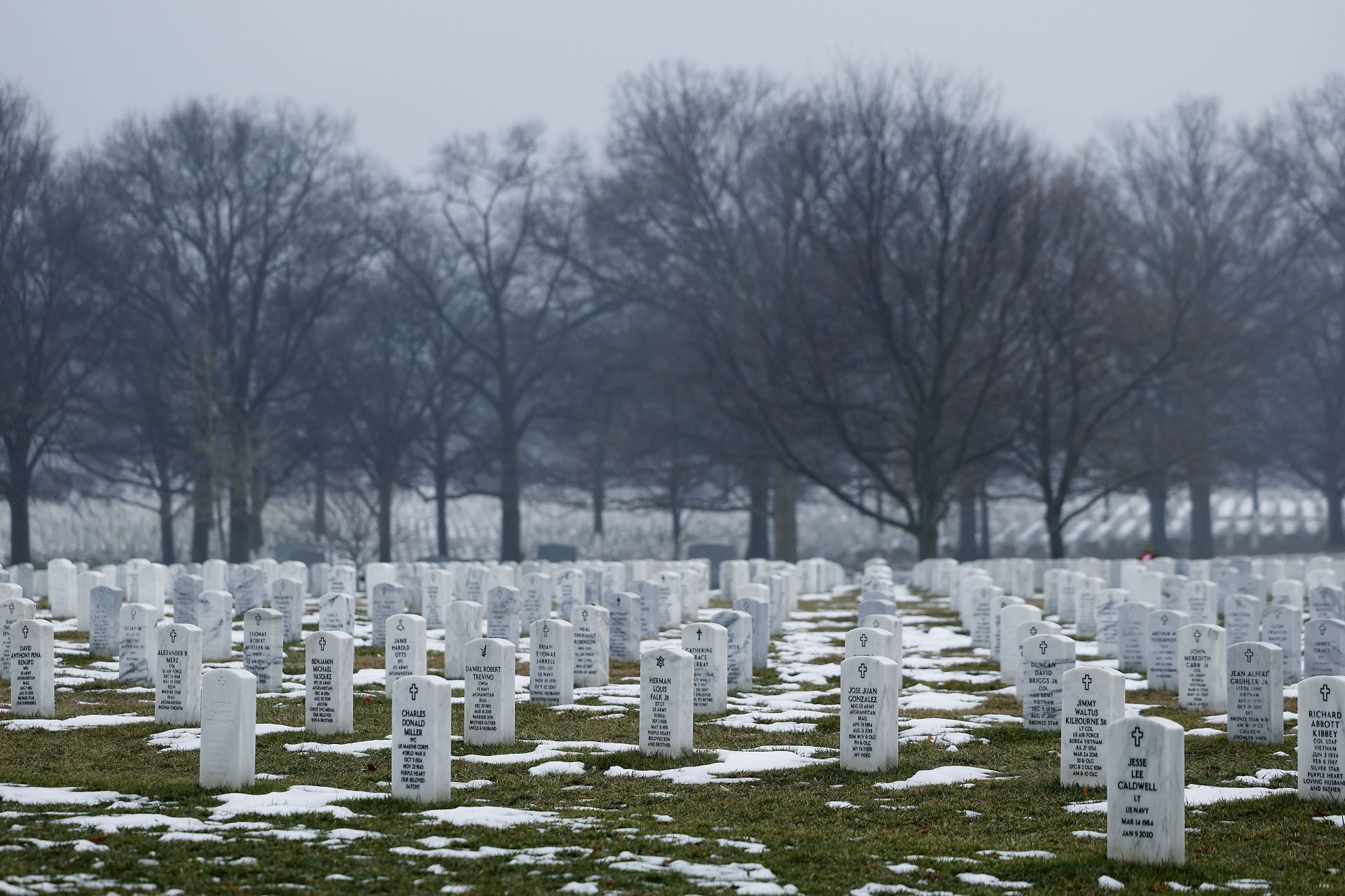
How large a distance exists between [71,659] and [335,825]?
32.5 feet

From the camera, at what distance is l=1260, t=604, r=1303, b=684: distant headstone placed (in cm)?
1586

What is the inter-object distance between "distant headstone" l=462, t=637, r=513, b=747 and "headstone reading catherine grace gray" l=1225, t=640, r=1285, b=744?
5393 mm

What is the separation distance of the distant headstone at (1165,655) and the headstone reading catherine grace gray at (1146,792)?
25.6 ft

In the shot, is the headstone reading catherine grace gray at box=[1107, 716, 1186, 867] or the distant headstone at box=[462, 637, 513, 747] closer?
the headstone reading catherine grace gray at box=[1107, 716, 1186, 867]

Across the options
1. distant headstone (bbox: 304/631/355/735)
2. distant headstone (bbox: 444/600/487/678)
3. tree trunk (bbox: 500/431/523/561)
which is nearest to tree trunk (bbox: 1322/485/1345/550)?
tree trunk (bbox: 500/431/523/561)

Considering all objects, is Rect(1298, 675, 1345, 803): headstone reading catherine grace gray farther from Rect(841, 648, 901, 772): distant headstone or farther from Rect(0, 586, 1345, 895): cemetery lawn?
Rect(841, 648, 901, 772): distant headstone

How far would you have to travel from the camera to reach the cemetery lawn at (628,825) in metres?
6.93

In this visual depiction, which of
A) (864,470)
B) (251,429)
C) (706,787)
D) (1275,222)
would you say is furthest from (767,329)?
(706,787)

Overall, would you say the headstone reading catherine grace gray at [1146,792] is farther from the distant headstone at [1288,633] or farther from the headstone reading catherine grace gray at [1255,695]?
the distant headstone at [1288,633]

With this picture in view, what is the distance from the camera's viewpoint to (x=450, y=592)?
2161cm

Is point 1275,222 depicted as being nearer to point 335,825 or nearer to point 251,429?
point 251,429

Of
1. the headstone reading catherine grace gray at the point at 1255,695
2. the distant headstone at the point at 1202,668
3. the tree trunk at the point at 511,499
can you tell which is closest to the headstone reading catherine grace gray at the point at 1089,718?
the headstone reading catherine grace gray at the point at 1255,695

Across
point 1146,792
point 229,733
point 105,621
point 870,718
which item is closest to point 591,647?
point 870,718

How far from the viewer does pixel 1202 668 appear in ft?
43.8
